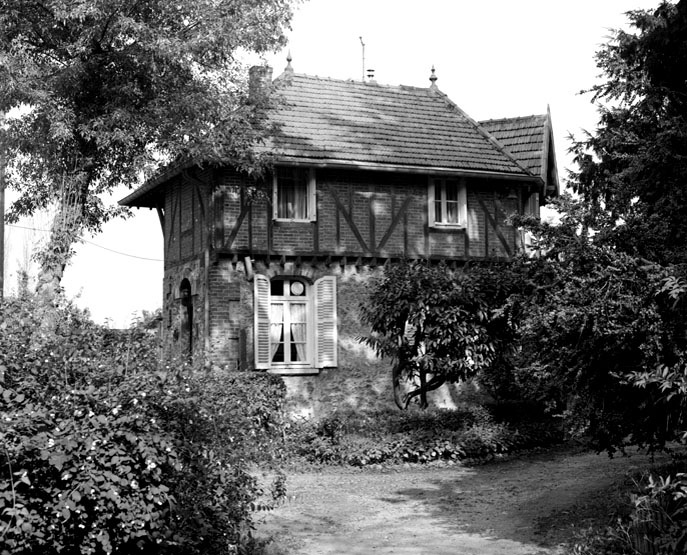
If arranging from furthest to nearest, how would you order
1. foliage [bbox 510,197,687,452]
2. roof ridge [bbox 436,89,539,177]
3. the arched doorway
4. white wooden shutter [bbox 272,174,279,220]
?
1. roof ridge [bbox 436,89,539,177]
2. the arched doorway
3. white wooden shutter [bbox 272,174,279,220]
4. foliage [bbox 510,197,687,452]

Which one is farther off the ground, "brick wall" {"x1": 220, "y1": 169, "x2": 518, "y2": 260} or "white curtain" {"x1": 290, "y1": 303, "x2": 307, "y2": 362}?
"brick wall" {"x1": 220, "y1": 169, "x2": 518, "y2": 260}

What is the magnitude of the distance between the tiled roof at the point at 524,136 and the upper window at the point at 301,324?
654cm

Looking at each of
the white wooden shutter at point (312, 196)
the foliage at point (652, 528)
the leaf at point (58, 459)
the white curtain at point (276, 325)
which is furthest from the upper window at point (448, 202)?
the leaf at point (58, 459)

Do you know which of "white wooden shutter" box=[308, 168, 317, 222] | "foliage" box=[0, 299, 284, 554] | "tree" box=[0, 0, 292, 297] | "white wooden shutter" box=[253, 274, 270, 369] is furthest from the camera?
"white wooden shutter" box=[308, 168, 317, 222]

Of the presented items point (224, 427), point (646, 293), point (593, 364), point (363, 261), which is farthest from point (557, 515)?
point (363, 261)

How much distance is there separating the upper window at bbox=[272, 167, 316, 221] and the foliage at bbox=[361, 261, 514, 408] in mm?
4443

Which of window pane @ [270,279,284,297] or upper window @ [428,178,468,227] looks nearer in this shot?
window pane @ [270,279,284,297]

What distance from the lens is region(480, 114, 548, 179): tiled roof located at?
25109mm

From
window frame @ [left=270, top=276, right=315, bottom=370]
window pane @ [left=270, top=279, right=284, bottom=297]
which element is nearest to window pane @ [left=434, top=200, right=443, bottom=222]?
window frame @ [left=270, top=276, right=315, bottom=370]

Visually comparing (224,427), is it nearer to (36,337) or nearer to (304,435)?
(36,337)

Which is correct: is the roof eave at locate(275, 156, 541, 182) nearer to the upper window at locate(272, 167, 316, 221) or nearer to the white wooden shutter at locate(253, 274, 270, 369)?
the upper window at locate(272, 167, 316, 221)

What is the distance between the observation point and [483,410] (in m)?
19.6

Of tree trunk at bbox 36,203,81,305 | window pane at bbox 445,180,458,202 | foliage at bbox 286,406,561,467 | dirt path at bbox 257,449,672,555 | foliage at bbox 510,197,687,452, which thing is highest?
window pane at bbox 445,180,458,202

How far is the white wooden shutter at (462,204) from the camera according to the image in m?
24.0
